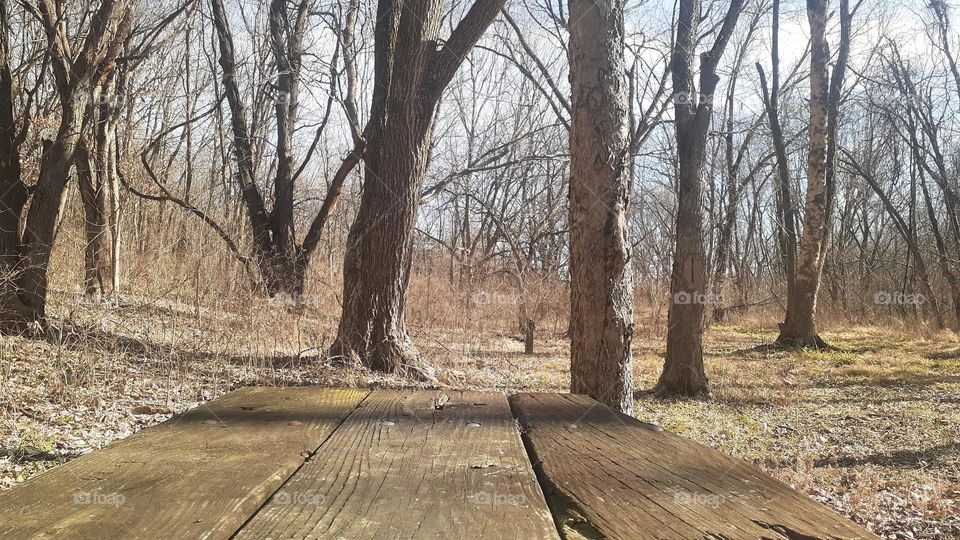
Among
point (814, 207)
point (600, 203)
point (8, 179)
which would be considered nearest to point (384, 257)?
point (600, 203)

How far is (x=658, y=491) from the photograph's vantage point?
1048mm

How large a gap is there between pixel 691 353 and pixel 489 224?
15068mm

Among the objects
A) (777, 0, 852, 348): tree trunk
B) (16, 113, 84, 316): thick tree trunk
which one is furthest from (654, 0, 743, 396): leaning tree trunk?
(16, 113, 84, 316): thick tree trunk

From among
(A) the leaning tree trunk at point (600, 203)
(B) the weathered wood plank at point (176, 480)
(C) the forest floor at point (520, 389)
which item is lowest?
(C) the forest floor at point (520, 389)

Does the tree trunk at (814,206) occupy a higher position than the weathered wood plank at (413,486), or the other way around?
the tree trunk at (814,206)

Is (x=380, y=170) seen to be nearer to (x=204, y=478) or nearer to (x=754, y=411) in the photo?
(x=754, y=411)

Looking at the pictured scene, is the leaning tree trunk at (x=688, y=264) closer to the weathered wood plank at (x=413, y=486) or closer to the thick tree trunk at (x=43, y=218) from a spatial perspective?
the weathered wood plank at (x=413, y=486)

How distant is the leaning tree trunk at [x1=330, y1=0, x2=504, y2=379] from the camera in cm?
767

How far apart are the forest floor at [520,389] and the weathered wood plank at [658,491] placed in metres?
3.77

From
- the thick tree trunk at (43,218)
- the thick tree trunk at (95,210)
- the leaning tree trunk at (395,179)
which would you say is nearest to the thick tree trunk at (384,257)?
the leaning tree trunk at (395,179)

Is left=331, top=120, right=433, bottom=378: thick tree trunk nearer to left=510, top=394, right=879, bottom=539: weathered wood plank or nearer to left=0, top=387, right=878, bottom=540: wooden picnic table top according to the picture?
left=0, top=387, right=878, bottom=540: wooden picnic table top

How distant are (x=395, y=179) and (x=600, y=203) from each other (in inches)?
160

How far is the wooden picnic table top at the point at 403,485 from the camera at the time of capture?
858 millimetres

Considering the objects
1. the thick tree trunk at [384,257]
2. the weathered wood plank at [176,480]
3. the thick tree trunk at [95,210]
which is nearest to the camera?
the weathered wood plank at [176,480]
